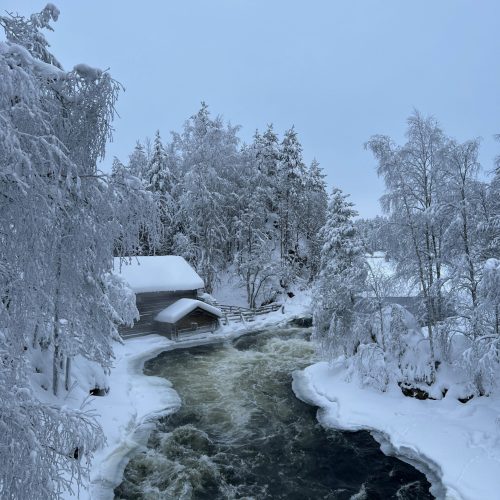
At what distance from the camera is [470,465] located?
10.6 meters

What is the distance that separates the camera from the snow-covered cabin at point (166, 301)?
2723cm

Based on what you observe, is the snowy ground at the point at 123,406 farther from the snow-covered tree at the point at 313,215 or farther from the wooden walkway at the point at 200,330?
the snow-covered tree at the point at 313,215

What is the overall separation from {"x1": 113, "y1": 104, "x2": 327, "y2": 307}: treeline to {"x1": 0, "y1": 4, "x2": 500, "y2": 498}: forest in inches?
10.3

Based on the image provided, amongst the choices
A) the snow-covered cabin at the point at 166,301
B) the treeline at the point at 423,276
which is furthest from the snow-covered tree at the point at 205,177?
the treeline at the point at 423,276

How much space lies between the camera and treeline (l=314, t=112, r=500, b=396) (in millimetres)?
13203

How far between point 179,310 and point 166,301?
2051 millimetres

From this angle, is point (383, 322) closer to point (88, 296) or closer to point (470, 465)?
point (470, 465)

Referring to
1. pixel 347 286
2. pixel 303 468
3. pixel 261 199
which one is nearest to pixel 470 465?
pixel 303 468

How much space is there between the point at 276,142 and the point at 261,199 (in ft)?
28.1

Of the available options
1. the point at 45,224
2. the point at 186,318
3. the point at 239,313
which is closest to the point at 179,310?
the point at 186,318

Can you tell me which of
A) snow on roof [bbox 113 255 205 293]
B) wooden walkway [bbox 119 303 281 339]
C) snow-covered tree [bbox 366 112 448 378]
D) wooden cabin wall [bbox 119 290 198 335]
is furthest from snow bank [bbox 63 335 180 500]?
snow-covered tree [bbox 366 112 448 378]

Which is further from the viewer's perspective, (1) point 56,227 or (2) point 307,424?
(2) point 307,424

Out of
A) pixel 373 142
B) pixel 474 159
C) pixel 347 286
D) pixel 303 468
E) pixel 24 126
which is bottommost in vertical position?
pixel 303 468

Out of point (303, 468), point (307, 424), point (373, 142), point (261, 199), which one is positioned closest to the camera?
point (303, 468)
